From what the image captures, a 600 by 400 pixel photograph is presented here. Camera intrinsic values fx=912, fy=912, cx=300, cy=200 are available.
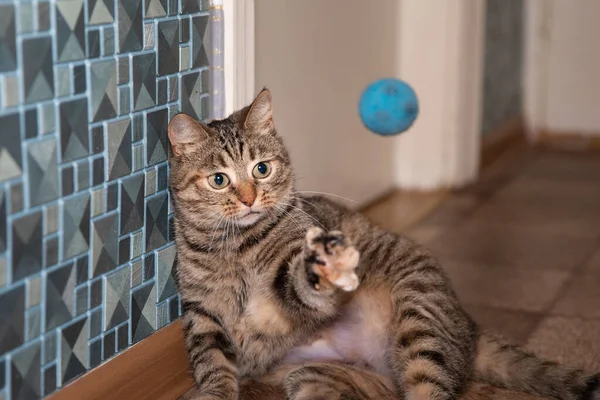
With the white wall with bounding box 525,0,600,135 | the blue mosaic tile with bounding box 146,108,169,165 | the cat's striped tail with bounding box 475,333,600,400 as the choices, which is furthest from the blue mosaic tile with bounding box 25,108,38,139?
the white wall with bounding box 525,0,600,135

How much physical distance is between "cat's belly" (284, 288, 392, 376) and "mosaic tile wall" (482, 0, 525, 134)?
2445 mm

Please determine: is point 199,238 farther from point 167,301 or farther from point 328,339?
point 328,339

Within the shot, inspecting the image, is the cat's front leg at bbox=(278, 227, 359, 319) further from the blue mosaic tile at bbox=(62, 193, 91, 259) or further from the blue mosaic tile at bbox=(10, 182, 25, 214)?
the blue mosaic tile at bbox=(10, 182, 25, 214)

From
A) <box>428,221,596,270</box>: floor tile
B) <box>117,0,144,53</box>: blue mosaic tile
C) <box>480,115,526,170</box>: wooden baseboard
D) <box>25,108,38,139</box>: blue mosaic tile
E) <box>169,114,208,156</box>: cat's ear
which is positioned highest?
<box>117,0,144,53</box>: blue mosaic tile

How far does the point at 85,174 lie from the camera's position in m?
1.76

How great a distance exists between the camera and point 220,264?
6.66ft

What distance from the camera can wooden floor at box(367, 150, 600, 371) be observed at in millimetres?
2520

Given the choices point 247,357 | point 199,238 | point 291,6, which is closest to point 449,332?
point 247,357

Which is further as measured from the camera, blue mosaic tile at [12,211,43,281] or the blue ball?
the blue ball

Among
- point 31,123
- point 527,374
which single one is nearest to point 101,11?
point 31,123

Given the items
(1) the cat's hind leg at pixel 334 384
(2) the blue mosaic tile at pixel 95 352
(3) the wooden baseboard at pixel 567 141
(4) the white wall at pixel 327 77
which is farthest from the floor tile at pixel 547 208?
(2) the blue mosaic tile at pixel 95 352

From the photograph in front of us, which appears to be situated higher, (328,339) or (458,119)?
(458,119)

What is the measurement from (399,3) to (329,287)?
2.10 meters

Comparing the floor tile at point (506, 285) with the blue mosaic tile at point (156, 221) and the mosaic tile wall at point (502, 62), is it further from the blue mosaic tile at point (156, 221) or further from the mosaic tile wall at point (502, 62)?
the mosaic tile wall at point (502, 62)
